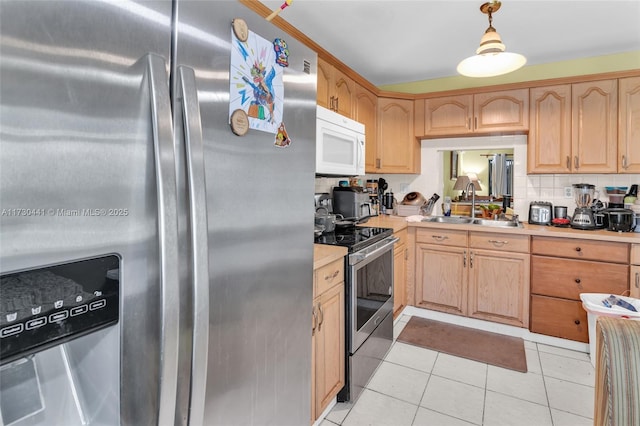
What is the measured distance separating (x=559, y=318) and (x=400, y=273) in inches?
48.9

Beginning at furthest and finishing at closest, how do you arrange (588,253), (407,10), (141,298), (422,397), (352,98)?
1. (352,98)
2. (588,253)
3. (407,10)
4. (422,397)
5. (141,298)

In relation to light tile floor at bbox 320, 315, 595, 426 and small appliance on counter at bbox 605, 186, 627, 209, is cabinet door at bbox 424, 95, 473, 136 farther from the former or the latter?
light tile floor at bbox 320, 315, 595, 426

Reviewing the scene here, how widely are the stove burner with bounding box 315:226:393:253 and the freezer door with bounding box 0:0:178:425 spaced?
132cm

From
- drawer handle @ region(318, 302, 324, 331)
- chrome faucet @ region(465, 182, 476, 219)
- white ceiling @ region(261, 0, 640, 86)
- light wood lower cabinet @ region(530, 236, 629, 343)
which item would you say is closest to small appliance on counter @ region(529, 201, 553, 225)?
light wood lower cabinet @ region(530, 236, 629, 343)

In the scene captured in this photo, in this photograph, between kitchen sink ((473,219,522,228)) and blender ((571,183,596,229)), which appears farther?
kitchen sink ((473,219,522,228))

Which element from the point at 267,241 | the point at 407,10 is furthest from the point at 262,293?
the point at 407,10

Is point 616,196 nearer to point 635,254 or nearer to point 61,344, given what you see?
point 635,254

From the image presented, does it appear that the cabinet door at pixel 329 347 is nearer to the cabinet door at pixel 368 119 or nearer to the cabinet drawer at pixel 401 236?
the cabinet drawer at pixel 401 236

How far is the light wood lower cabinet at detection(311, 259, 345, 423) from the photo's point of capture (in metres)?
1.55

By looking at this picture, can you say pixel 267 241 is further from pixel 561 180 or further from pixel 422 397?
pixel 561 180

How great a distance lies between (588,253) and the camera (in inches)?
99.2

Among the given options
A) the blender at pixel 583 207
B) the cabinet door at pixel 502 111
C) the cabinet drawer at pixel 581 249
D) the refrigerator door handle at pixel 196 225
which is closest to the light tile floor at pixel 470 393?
the cabinet drawer at pixel 581 249

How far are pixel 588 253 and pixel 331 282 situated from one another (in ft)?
6.93

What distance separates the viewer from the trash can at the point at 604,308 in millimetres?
2100
